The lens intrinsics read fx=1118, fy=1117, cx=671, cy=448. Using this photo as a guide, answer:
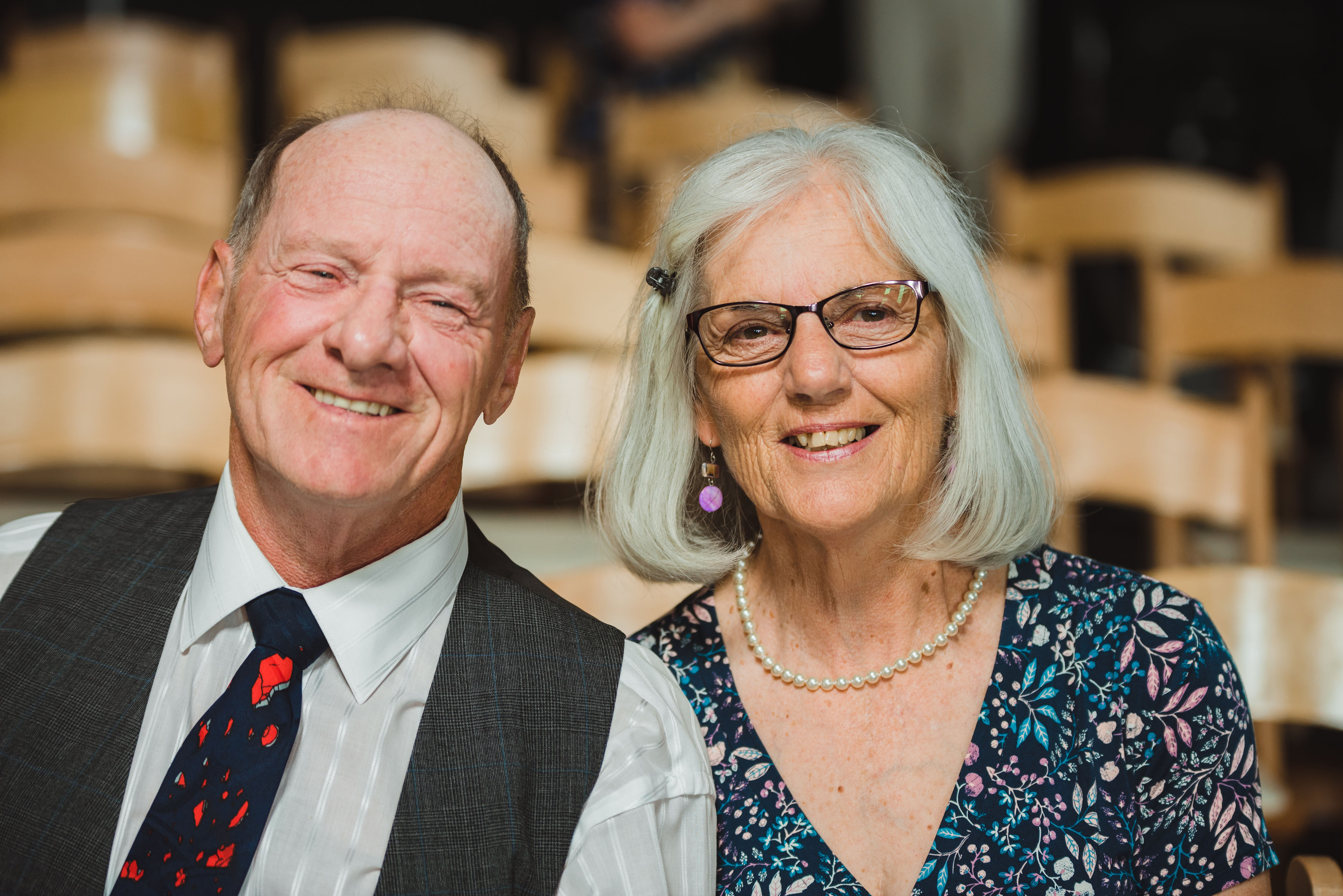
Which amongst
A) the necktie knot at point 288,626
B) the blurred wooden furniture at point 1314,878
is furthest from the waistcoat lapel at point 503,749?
the blurred wooden furniture at point 1314,878

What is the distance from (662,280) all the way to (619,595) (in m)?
0.53

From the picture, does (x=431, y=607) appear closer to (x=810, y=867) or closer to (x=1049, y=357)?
(x=810, y=867)

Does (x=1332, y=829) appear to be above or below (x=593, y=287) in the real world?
below

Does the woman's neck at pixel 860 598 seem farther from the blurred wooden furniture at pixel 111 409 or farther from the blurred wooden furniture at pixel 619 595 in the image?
the blurred wooden furniture at pixel 111 409

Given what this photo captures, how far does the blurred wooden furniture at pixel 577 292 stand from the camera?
89.4 inches

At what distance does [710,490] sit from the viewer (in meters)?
1.51

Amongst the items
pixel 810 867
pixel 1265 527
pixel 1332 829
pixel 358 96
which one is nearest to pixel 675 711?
pixel 810 867

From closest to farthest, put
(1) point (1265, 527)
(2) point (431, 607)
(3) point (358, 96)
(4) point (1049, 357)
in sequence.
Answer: (2) point (431, 607), (3) point (358, 96), (1) point (1265, 527), (4) point (1049, 357)

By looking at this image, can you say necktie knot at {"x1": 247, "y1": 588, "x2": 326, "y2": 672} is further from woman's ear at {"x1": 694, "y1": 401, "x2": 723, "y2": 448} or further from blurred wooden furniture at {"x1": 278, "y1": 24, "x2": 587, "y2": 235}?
blurred wooden furniture at {"x1": 278, "y1": 24, "x2": 587, "y2": 235}

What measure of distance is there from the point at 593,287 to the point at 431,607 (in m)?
1.27

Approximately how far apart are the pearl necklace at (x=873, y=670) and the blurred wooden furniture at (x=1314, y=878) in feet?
1.50

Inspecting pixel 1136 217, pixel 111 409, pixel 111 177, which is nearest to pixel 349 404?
pixel 111 409

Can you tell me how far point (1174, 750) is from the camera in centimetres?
127

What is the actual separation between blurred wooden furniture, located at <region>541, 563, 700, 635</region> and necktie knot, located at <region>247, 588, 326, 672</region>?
58 cm
